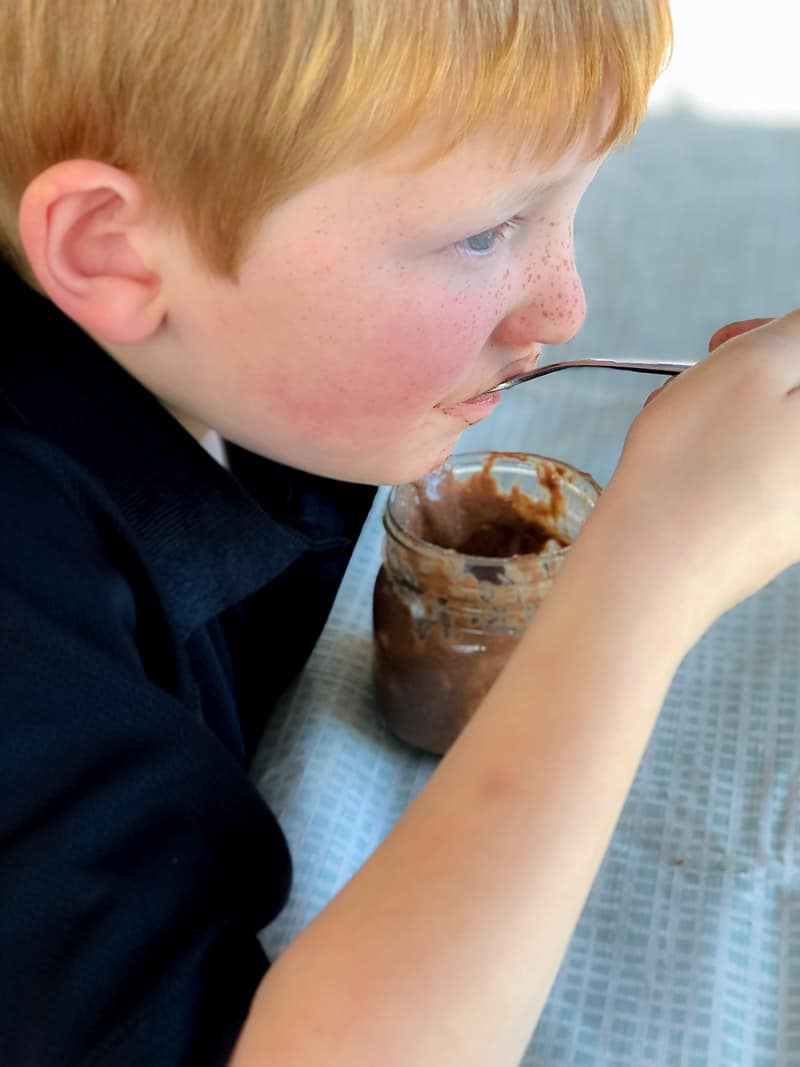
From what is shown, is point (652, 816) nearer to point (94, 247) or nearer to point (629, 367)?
point (629, 367)

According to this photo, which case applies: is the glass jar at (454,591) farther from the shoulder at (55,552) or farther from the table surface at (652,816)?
the shoulder at (55,552)

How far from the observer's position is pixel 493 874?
0.34 meters

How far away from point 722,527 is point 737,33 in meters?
0.93

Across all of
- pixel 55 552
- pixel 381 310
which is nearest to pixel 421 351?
pixel 381 310

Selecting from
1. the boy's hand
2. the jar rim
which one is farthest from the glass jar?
the boy's hand

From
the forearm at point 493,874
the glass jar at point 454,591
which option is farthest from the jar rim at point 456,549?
the forearm at point 493,874

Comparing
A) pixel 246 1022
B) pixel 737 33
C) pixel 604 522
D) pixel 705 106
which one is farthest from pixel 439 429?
pixel 737 33

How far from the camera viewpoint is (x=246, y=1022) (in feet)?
1.14

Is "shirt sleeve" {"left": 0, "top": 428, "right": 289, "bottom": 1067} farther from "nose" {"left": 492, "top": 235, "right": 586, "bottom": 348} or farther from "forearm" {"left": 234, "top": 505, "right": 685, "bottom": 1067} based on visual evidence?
"nose" {"left": 492, "top": 235, "right": 586, "bottom": 348}

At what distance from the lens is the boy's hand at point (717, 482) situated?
1.23 ft

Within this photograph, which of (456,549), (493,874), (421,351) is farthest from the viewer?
(456,549)

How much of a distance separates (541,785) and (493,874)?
0.10 ft

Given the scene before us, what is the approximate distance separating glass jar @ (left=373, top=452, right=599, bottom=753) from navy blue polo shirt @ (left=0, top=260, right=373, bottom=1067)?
2.6 inches

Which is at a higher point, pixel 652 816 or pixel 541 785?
pixel 541 785
